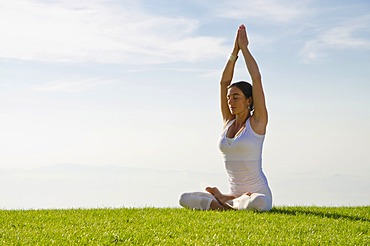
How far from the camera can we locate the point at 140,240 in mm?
6336

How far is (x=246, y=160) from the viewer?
871 cm

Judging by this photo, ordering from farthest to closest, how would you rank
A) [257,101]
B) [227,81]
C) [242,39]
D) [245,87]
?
1. [227,81]
2. [242,39]
3. [245,87]
4. [257,101]

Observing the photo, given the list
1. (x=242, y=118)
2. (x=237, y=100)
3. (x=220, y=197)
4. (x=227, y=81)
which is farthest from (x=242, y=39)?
(x=220, y=197)

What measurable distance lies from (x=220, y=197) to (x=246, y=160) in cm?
A: 69

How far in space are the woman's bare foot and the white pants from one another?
7 cm

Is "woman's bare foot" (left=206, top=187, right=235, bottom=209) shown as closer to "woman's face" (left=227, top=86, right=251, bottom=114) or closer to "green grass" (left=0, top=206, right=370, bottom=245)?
"green grass" (left=0, top=206, right=370, bottom=245)

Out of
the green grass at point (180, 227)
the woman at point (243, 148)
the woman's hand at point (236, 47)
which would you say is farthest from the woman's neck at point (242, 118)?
the green grass at point (180, 227)

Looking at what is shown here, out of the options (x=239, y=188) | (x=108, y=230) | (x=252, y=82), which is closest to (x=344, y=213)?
(x=239, y=188)

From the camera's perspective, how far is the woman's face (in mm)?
8773

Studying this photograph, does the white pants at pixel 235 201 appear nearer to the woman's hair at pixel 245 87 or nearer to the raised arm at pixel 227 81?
the raised arm at pixel 227 81

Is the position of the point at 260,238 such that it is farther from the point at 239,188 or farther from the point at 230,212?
the point at 239,188

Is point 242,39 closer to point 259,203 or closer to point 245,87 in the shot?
point 245,87

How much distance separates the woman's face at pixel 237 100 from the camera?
28.8ft

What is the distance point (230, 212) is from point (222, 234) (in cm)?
160
